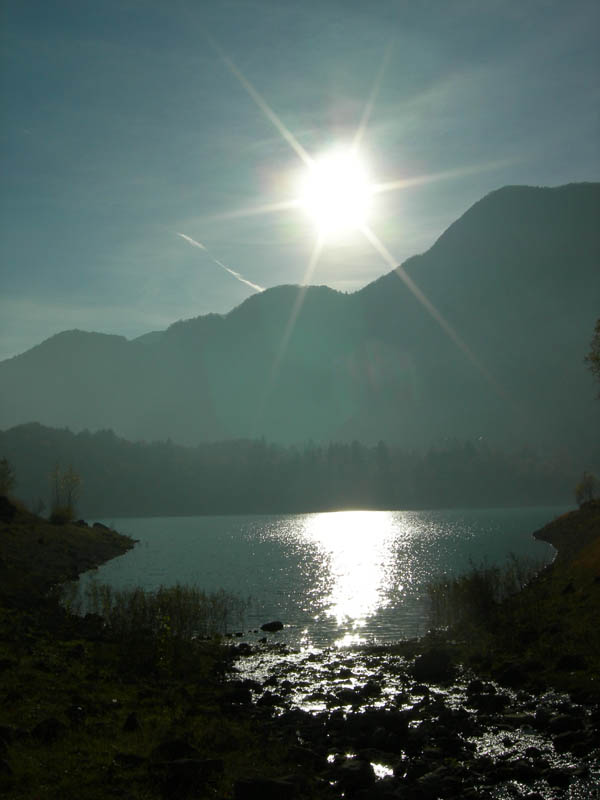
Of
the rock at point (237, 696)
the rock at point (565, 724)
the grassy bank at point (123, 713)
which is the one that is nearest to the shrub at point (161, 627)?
the grassy bank at point (123, 713)

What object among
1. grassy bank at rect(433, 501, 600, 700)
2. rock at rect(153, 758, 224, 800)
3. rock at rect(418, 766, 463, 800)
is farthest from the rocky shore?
rock at rect(153, 758, 224, 800)

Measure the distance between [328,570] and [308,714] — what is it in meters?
63.4

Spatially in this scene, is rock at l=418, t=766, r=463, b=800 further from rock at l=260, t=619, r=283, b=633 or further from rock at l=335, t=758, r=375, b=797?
rock at l=260, t=619, r=283, b=633

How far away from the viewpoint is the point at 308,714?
25297mm

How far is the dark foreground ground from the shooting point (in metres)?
17.8

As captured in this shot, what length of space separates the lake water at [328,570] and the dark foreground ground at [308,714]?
994 centimetres

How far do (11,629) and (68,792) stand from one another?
2282cm

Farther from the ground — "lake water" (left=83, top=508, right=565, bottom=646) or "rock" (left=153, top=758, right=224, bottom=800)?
"rock" (left=153, top=758, right=224, bottom=800)

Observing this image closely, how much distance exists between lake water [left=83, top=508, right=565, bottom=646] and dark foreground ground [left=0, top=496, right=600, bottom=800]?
9.94 metres

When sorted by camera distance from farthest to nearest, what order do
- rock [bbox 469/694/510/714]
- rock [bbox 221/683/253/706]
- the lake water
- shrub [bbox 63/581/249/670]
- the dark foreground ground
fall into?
the lake water → shrub [bbox 63/581/249/670] → rock [bbox 221/683/253/706] → rock [bbox 469/694/510/714] → the dark foreground ground

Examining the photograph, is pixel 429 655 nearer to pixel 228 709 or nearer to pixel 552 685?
pixel 552 685

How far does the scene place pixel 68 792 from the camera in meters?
15.8

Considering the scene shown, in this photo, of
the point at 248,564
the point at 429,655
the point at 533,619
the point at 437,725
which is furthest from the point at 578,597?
the point at 248,564

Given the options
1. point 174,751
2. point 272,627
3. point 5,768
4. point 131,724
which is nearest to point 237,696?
point 131,724
